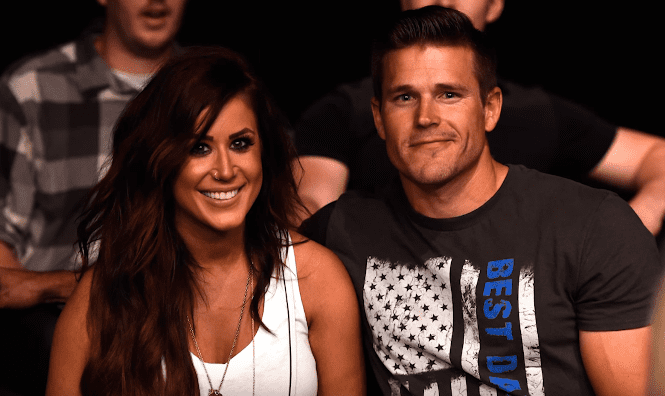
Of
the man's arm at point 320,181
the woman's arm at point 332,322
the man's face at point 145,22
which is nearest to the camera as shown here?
the woman's arm at point 332,322

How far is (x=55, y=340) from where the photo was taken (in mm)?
1697

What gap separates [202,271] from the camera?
183 centimetres

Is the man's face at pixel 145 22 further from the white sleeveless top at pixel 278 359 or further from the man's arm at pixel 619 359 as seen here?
the man's arm at pixel 619 359

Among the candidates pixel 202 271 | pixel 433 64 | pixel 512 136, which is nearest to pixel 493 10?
pixel 512 136

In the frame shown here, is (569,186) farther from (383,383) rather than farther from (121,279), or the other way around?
(121,279)

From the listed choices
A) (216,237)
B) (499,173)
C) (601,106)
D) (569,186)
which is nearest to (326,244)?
(216,237)

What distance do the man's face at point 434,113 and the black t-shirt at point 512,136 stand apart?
0.55 m

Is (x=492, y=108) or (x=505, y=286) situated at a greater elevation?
(x=492, y=108)

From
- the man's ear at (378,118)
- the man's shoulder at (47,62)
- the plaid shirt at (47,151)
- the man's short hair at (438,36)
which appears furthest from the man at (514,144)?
the man's shoulder at (47,62)

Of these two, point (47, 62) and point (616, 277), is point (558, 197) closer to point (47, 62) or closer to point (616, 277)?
point (616, 277)

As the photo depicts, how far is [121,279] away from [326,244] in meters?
0.55

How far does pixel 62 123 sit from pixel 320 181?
993 mm

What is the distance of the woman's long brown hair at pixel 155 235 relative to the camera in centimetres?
165

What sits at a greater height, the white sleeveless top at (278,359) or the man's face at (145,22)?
the man's face at (145,22)
